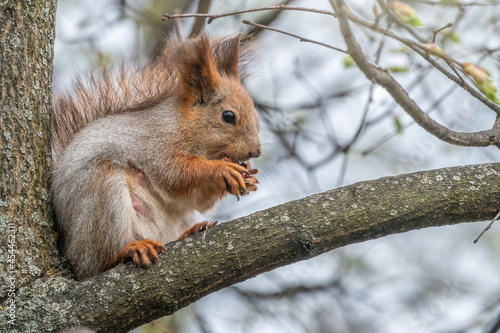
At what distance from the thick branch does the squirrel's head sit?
1181 millimetres

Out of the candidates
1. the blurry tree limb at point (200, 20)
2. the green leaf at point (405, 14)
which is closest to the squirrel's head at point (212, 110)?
the blurry tree limb at point (200, 20)

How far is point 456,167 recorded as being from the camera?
8.29 ft

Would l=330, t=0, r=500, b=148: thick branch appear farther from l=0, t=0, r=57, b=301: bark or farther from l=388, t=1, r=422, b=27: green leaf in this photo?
l=0, t=0, r=57, b=301: bark

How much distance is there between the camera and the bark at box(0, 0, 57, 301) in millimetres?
2293

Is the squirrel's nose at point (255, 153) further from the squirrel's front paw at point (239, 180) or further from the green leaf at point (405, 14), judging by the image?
the green leaf at point (405, 14)

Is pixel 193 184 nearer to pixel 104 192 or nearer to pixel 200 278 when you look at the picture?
pixel 104 192

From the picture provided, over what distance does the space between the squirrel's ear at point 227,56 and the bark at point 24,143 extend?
1.21 meters

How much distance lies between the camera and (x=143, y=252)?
236 centimetres

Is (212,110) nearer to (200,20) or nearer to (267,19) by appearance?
(200,20)

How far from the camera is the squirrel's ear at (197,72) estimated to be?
128 inches

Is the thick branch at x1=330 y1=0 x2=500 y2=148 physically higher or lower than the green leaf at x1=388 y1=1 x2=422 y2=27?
lower

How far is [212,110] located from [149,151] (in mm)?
474

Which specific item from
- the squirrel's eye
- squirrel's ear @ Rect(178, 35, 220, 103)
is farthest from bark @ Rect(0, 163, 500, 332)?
squirrel's ear @ Rect(178, 35, 220, 103)

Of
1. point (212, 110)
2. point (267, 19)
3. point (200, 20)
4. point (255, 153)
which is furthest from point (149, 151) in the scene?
point (267, 19)
